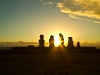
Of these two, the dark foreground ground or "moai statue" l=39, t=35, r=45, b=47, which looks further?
"moai statue" l=39, t=35, r=45, b=47

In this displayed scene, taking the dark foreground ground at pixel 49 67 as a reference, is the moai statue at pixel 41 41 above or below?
→ above

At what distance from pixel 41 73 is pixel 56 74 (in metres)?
1.41

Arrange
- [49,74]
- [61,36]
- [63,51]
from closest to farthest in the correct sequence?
1. [49,74]
2. [63,51]
3. [61,36]

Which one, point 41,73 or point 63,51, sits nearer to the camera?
point 41,73

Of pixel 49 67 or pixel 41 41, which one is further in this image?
pixel 41 41

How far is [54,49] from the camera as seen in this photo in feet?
166

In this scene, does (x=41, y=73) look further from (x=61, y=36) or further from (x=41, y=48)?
(x=61, y=36)

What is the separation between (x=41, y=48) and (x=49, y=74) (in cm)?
3147

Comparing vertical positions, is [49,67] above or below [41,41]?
below

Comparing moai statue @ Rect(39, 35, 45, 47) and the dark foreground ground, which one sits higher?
moai statue @ Rect(39, 35, 45, 47)

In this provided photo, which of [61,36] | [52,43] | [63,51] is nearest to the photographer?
[63,51]

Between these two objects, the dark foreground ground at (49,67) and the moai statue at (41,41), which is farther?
the moai statue at (41,41)

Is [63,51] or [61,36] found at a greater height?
[61,36]

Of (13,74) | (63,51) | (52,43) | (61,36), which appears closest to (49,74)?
(13,74)
